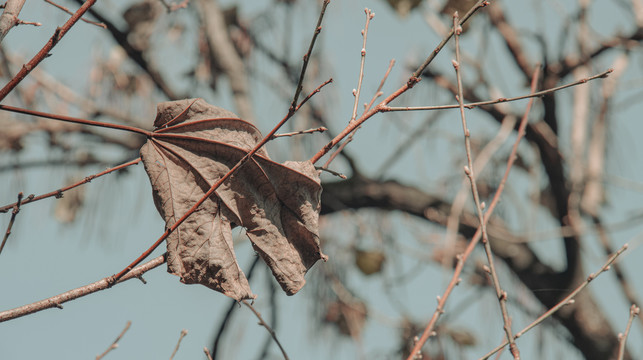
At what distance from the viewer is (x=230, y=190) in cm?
84

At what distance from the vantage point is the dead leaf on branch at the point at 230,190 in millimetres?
815

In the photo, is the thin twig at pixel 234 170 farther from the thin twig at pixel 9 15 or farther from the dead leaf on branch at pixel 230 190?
the thin twig at pixel 9 15

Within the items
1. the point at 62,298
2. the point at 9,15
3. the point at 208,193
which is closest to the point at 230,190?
the point at 208,193

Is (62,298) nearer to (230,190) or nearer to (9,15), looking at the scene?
(230,190)

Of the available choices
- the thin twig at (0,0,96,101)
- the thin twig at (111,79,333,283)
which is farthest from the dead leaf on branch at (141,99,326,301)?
the thin twig at (0,0,96,101)

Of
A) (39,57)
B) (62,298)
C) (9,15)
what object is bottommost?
(62,298)

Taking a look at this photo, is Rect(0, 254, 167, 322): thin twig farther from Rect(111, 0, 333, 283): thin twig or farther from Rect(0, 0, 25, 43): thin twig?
Rect(0, 0, 25, 43): thin twig

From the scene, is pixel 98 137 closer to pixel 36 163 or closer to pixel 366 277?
pixel 36 163

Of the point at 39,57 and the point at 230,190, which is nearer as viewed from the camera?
the point at 39,57

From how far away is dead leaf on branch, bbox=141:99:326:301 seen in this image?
0.82 m

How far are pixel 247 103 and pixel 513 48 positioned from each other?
134 centimetres

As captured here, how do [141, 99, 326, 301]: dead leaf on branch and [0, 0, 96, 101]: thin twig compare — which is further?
[141, 99, 326, 301]: dead leaf on branch

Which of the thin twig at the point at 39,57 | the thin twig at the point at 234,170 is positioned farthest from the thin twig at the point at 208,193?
the thin twig at the point at 39,57

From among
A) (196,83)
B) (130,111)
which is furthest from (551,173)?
(130,111)
